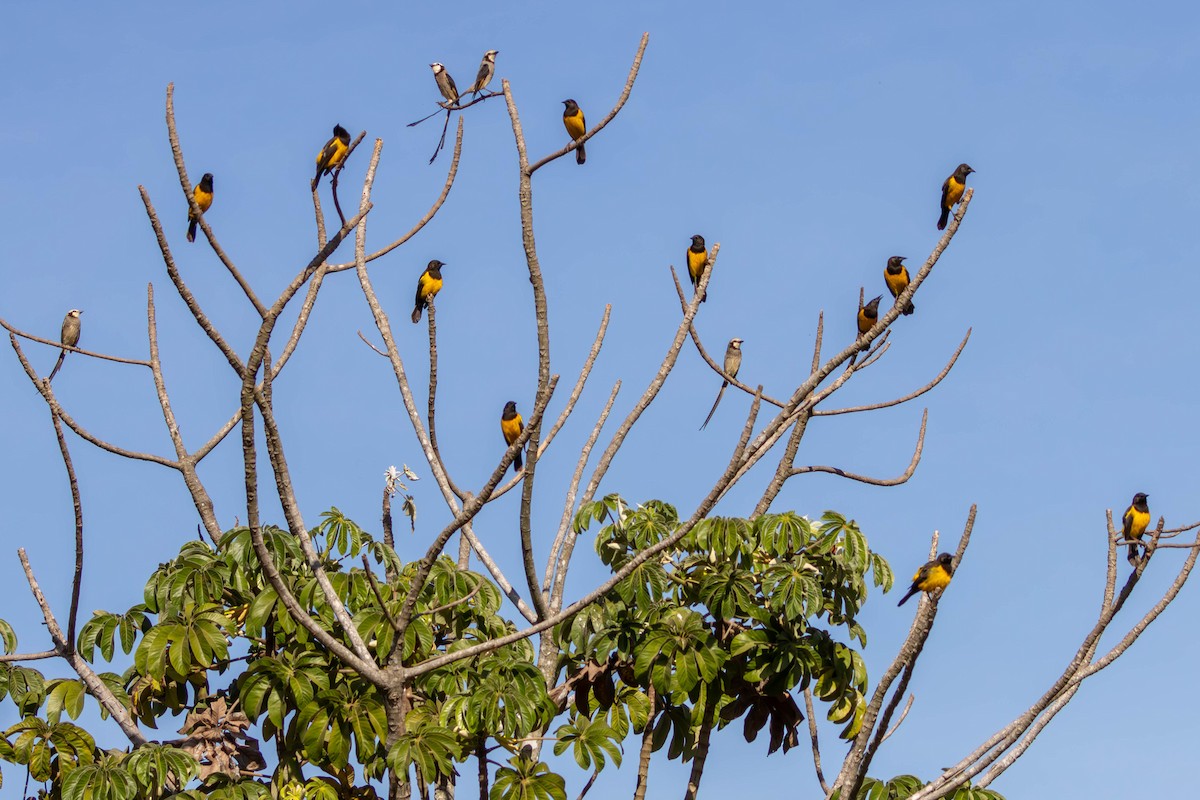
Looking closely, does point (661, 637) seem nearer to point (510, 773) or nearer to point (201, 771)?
point (510, 773)

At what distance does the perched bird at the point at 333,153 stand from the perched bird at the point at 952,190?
468 cm

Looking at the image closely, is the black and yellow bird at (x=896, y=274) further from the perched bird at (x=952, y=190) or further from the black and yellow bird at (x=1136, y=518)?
the black and yellow bird at (x=1136, y=518)

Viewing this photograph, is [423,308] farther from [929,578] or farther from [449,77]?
[929,578]

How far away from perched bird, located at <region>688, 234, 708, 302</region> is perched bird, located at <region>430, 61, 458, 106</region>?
217 cm

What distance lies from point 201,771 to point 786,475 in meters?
3.63

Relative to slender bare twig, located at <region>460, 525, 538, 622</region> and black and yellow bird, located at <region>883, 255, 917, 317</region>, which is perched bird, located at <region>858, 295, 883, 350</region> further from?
slender bare twig, located at <region>460, 525, 538, 622</region>

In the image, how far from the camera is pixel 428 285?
1066 centimetres

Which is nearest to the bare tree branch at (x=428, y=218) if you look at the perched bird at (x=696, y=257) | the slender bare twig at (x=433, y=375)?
the slender bare twig at (x=433, y=375)

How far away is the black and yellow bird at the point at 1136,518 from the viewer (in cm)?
916

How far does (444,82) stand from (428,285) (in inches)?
63.9

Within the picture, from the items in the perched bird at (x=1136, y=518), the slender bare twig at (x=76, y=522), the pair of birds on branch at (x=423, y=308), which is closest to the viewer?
the slender bare twig at (x=76, y=522)

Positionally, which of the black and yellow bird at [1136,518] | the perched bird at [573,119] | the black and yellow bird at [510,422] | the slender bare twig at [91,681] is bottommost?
the slender bare twig at [91,681]

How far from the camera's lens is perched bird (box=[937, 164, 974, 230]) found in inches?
445

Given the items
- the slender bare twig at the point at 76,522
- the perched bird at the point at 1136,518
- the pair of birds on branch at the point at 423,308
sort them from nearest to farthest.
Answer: the slender bare twig at the point at 76,522 → the perched bird at the point at 1136,518 → the pair of birds on branch at the point at 423,308
